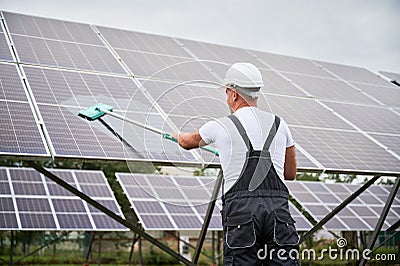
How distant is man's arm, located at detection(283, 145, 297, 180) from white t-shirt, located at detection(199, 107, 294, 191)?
20 cm

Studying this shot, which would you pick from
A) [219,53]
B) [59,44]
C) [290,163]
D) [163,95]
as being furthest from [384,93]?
[290,163]

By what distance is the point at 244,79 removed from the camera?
4750 mm

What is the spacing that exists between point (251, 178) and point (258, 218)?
0.29m

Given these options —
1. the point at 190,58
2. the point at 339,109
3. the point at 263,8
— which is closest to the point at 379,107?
the point at 339,109

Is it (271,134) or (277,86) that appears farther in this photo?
(277,86)

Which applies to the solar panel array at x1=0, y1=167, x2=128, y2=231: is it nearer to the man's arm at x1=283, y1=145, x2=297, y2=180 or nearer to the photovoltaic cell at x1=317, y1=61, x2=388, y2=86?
the photovoltaic cell at x1=317, y1=61, x2=388, y2=86

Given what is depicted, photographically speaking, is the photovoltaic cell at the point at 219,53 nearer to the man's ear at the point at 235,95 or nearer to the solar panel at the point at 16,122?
the solar panel at the point at 16,122

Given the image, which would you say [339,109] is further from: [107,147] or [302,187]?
[302,187]

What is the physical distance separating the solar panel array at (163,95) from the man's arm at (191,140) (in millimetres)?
938

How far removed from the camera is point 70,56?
32.4ft

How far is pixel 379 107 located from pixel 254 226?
826 centimetres

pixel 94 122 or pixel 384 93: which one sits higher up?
pixel 384 93

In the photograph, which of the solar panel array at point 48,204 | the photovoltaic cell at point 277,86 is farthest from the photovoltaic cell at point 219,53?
the solar panel array at point 48,204

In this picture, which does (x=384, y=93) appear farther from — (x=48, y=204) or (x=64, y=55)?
(x=48, y=204)
